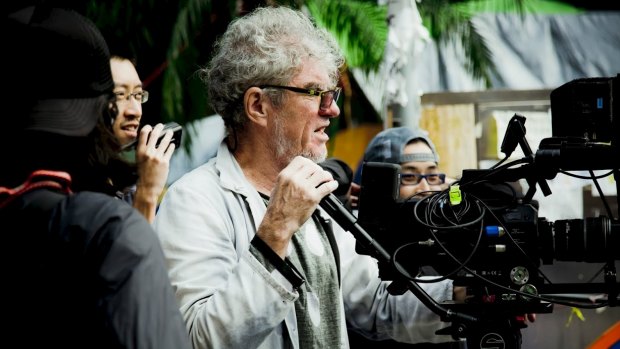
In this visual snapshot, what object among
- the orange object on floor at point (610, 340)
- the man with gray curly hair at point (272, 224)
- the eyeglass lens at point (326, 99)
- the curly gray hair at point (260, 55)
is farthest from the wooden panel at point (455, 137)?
the eyeglass lens at point (326, 99)

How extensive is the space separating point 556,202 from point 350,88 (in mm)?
3475

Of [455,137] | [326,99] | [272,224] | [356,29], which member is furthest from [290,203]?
[356,29]

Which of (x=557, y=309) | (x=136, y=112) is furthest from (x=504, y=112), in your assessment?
(x=136, y=112)

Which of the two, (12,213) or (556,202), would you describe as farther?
(556,202)

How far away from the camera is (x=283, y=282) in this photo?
2.52 metres

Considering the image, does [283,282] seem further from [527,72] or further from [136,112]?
[527,72]

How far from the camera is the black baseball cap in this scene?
1.76m

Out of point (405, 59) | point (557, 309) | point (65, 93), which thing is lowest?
point (557, 309)

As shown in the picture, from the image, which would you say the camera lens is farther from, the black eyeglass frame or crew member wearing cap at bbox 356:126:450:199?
the black eyeglass frame

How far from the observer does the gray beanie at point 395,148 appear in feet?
15.4

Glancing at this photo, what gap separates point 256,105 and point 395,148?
5.42 ft

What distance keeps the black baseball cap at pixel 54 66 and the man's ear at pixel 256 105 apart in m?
1.34

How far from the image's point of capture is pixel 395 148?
4.71 meters

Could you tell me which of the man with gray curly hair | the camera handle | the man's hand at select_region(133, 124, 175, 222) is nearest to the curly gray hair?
the man with gray curly hair
